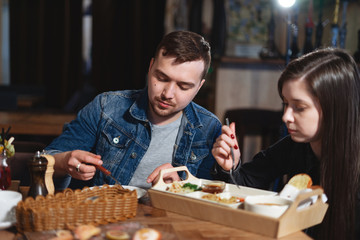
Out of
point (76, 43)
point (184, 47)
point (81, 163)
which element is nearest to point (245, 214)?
point (81, 163)

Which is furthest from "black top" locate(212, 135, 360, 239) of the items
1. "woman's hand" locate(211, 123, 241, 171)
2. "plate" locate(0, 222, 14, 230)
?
"plate" locate(0, 222, 14, 230)

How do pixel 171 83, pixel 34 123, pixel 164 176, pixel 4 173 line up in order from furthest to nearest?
pixel 34 123 → pixel 171 83 → pixel 164 176 → pixel 4 173

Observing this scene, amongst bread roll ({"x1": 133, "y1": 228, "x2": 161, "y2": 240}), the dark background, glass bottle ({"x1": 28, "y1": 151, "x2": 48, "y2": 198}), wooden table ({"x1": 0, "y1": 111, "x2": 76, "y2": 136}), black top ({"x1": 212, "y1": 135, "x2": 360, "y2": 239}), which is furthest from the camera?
the dark background

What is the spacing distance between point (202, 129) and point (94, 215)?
0.85 m

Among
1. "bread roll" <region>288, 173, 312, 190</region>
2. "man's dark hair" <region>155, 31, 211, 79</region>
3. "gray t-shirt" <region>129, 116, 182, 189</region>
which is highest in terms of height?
"man's dark hair" <region>155, 31, 211, 79</region>

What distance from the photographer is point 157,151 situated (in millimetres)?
1888

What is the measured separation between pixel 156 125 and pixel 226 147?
49 centimetres

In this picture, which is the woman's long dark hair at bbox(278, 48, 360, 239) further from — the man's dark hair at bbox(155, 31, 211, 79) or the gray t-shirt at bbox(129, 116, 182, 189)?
the gray t-shirt at bbox(129, 116, 182, 189)

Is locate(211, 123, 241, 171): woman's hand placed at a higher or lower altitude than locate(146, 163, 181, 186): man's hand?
higher

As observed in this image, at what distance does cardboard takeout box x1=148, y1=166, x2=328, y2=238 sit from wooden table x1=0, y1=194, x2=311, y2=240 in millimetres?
15

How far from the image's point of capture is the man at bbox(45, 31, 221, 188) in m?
1.74

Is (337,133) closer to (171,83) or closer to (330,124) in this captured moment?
(330,124)

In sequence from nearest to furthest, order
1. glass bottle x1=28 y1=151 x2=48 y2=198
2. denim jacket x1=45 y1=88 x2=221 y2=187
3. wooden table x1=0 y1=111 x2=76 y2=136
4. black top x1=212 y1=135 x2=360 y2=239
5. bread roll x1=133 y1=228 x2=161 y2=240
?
bread roll x1=133 y1=228 x2=161 y2=240
glass bottle x1=28 y1=151 x2=48 y2=198
black top x1=212 y1=135 x2=360 y2=239
denim jacket x1=45 y1=88 x2=221 y2=187
wooden table x1=0 y1=111 x2=76 y2=136

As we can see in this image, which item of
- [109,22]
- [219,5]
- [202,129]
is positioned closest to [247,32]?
[219,5]
